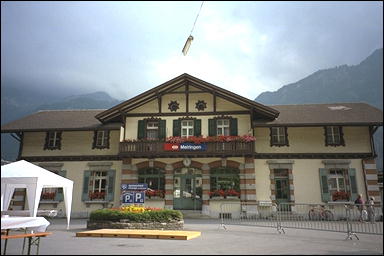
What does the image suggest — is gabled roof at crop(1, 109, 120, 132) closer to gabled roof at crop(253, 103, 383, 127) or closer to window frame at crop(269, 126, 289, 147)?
window frame at crop(269, 126, 289, 147)

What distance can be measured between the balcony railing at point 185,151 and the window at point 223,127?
1.51m

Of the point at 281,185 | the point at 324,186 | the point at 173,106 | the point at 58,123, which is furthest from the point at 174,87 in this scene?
the point at 324,186

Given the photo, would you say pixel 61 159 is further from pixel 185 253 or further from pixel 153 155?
pixel 185 253

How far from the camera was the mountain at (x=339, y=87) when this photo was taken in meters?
96.6

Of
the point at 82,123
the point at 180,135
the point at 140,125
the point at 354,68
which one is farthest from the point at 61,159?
the point at 354,68

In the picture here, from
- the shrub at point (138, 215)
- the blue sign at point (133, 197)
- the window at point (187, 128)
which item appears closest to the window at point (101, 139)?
the window at point (187, 128)

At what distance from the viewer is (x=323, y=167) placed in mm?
19172

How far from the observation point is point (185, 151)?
62.0ft

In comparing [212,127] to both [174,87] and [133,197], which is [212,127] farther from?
[133,197]

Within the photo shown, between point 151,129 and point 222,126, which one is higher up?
point 222,126

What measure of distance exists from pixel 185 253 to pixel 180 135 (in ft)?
45.3

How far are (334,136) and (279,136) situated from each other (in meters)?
3.44

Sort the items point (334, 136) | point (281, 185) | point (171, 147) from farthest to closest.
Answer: point (334, 136) < point (281, 185) < point (171, 147)

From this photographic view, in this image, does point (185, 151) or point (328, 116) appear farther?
point (328, 116)
